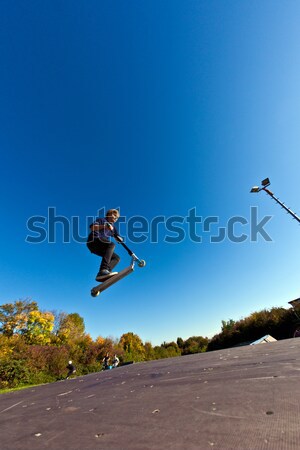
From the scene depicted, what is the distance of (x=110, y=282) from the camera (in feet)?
17.9

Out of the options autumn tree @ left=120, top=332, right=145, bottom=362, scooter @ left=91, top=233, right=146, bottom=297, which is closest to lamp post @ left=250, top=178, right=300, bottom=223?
scooter @ left=91, top=233, right=146, bottom=297

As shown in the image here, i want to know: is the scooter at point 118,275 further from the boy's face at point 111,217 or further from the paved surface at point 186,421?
the paved surface at point 186,421

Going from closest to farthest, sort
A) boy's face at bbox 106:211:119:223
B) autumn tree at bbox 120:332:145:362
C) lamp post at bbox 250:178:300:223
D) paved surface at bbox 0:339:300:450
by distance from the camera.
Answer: paved surface at bbox 0:339:300:450 < boy's face at bbox 106:211:119:223 < lamp post at bbox 250:178:300:223 < autumn tree at bbox 120:332:145:362

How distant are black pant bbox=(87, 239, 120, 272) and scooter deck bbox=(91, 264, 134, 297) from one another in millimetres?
281

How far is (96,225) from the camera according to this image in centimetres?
552

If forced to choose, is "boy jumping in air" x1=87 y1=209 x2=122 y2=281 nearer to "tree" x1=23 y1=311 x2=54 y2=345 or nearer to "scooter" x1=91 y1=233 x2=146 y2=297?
"scooter" x1=91 y1=233 x2=146 y2=297

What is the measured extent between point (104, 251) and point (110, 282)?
0.73 m

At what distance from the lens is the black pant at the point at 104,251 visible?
553cm

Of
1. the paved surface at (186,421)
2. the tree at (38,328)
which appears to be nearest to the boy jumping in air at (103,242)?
the paved surface at (186,421)

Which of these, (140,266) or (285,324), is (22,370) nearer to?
(140,266)

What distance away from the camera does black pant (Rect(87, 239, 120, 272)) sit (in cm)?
553

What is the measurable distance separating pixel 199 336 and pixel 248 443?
7999cm

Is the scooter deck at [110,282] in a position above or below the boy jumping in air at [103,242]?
below

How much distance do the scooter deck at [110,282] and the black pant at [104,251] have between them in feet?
0.92
